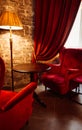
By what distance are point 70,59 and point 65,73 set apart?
0.46 metres

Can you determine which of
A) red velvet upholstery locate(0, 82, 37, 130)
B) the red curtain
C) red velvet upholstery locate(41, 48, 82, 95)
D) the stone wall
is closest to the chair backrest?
red velvet upholstery locate(41, 48, 82, 95)

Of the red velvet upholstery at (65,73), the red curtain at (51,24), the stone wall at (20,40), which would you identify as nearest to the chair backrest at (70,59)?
the red velvet upholstery at (65,73)

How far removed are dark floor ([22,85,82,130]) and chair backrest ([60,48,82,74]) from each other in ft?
2.05

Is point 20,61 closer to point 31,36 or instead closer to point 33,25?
point 31,36

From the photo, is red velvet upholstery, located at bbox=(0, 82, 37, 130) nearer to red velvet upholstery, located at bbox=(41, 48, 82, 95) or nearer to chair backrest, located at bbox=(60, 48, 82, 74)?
red velvet upholstery, located at bbox=(41, 48, 82, 95)

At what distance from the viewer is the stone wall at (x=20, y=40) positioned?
3.37 meters

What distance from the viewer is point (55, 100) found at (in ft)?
10.6

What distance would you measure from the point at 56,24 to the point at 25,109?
2136 millimetres

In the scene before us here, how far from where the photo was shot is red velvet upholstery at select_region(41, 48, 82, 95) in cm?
316

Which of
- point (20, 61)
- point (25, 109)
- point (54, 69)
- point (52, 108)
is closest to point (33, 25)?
point (20, 61)

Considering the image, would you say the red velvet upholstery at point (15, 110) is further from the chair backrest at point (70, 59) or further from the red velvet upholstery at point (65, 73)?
the chair backrest at point (70, 59)

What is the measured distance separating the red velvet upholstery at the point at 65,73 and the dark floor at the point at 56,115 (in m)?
0.22

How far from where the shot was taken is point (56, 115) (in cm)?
267

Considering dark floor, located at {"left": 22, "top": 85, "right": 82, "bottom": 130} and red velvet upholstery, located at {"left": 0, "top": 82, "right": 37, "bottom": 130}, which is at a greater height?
red velvet upholstery, located at {"left": 0, "top": 82, "right": 37, "bottom": 130}
